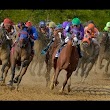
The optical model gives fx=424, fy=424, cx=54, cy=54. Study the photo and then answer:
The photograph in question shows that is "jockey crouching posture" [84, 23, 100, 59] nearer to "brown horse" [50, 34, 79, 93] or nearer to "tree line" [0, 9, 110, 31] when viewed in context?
"brown horse" [50, 34, 79, 93]

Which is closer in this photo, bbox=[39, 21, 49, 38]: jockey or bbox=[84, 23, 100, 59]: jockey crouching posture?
bbox=[84, 23, 100, 59]: jockey crouching posture

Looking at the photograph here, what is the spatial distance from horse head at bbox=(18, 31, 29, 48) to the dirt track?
1.11m

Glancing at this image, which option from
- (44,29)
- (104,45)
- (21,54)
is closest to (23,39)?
(21,54)

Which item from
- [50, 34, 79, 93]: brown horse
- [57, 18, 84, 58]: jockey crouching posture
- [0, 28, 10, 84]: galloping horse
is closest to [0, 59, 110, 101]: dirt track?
[50, 34, 79, 93]: brown horse

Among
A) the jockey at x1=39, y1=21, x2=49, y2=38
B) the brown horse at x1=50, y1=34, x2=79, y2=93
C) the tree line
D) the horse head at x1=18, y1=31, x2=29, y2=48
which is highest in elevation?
the tree line

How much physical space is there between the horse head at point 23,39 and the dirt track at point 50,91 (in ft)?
3.63

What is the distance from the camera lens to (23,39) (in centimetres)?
978

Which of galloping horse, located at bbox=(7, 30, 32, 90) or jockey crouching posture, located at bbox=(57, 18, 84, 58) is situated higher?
jockey crouching posture, located at bbox=(57, 18, 84, 58)

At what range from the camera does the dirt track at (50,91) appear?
923 centimetres

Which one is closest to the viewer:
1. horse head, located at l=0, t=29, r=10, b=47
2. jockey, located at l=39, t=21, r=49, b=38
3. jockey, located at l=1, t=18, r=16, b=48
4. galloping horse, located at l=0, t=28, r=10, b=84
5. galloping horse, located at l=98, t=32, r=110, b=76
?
jockey, located at l=1, t=18, r=16, b=48

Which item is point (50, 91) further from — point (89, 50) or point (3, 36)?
point (89, 50)

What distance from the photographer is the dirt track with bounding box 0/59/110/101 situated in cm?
923

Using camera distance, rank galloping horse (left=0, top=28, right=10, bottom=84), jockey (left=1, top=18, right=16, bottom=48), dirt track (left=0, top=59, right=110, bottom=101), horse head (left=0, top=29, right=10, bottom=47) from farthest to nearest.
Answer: galloping horse (left=0, top=28, right=10, bottom=84), horse head (left=0, top=29, right=10, bottom=47), jockey (left=1, top=18, right=16, bottom=48), dirt track (left=0, top=59, right=110, bottom=101)

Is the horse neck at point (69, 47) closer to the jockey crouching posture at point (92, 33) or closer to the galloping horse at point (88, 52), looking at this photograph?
the jockey crouching posture at point (92, 33)
